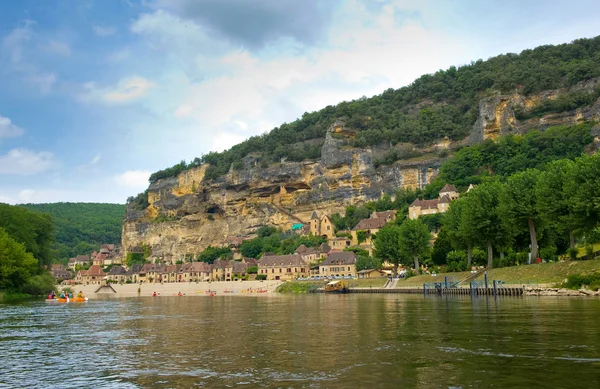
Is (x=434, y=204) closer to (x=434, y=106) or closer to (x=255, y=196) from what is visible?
(x=434, y=106)

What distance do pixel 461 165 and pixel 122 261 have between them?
367 feet

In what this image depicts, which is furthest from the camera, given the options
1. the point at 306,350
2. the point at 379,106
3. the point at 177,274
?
the point at 379,106

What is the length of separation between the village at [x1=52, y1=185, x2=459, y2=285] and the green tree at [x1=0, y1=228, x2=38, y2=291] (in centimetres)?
4876

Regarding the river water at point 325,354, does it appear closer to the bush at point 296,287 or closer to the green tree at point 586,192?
the green tree at point 586,192

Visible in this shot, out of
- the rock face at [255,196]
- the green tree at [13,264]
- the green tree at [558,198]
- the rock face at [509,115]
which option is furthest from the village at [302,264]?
the green tree at [13,264]

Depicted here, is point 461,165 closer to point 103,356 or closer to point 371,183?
point 371,183

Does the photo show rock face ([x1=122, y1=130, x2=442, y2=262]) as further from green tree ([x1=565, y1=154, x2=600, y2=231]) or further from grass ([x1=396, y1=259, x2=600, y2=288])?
green tree ([x1=565, y1=154, x2=600, y2=231])

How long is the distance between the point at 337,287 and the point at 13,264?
42928 mm

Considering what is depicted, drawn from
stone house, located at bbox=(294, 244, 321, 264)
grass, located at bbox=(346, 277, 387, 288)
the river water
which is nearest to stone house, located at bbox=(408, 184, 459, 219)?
stone house, located at bbox=(294, 244, 321, 264)

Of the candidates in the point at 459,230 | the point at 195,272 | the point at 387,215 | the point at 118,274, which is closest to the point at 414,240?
the point at 459,230

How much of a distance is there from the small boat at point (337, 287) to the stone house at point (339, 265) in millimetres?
19494

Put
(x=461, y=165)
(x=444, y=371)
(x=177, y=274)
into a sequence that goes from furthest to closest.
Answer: (x=177, y=274)
(x=461, y=165)
(x=444, y=371)

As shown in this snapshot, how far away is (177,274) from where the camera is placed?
138 m

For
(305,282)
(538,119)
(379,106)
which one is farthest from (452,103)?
(305,282)
